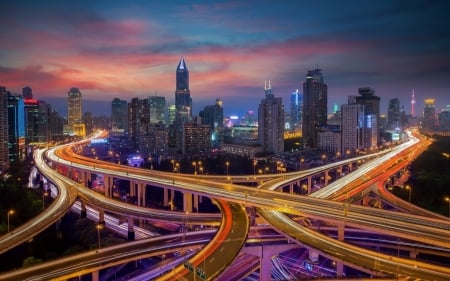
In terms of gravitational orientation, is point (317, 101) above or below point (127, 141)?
above

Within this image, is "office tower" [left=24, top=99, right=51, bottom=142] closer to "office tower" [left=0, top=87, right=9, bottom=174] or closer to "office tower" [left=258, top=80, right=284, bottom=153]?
"office tower" [left=0, top=87, right=9, bottom=174]

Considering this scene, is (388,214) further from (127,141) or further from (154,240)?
(127,141)

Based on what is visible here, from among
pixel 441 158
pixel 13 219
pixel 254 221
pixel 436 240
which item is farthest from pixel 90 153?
pixel 436 240

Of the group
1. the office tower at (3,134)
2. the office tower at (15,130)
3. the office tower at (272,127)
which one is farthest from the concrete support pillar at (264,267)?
the office tower at (272,127)

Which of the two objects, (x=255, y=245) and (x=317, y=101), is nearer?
(x=255, y=245)

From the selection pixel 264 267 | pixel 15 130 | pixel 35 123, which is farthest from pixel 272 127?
pixel 264 267

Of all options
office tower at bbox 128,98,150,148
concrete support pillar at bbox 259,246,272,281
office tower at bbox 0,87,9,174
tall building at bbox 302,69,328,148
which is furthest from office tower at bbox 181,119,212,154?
concrete support pillar at bbox 259,246,272,281

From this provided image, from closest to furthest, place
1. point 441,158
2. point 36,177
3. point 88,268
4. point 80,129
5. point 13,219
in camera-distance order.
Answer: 1. point 88,268
2. point 13,219
3. point 36,177
4. point 441,158
5. point 80,129

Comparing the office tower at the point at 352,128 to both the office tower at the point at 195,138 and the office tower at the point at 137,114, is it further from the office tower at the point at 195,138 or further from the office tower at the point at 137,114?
the office tower at the point at 137,114
